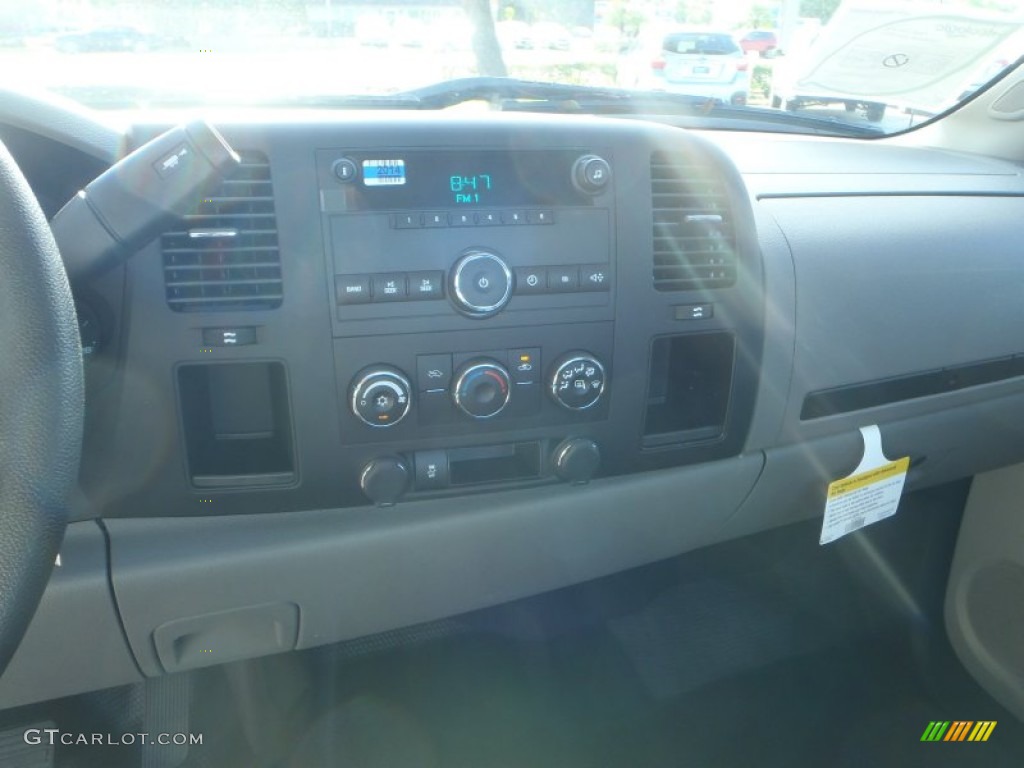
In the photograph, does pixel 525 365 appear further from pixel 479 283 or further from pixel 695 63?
pixel 695 63

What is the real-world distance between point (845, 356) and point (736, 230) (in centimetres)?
41

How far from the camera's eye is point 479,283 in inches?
54.4

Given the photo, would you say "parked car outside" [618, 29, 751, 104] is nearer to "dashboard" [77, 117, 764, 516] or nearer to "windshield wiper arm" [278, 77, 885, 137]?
"windshield wiper arm" [278, 77, 885, 137]

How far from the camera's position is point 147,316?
4.25ft

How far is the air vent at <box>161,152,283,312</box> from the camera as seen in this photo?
128cm

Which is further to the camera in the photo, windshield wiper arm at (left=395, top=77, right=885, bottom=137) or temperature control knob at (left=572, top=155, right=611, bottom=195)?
windshield wiper arm at (left=395, top=77, right=885, bottom=137)

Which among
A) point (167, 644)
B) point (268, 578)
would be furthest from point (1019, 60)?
point (167, 644)

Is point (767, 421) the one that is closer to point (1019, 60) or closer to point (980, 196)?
point (980, 196)

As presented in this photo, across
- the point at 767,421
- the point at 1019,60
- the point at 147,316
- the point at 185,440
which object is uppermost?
the point at 1019,60

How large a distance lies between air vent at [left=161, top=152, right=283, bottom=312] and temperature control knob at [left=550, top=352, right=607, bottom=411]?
0.45 m

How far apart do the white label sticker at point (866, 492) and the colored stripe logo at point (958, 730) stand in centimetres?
66

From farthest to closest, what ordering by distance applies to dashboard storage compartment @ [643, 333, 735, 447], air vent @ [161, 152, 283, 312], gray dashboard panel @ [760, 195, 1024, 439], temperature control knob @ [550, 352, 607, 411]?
gray dashboard panel @ [760, 195, 1024, 439] < dashboard storage compartment @ [643, 333, 735, 447] < temperature control knob @ [550, 352, 607, 411] < air vent @ [161, 152, 283, 312]

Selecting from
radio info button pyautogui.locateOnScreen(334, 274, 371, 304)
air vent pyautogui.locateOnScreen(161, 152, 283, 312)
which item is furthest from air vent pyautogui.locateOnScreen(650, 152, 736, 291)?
air vent pyautogui.locateOnScreen(161, 152, 283, 312)

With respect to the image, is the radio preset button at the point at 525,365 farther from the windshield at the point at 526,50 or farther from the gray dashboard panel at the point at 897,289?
the windshield at the point at 526,50
